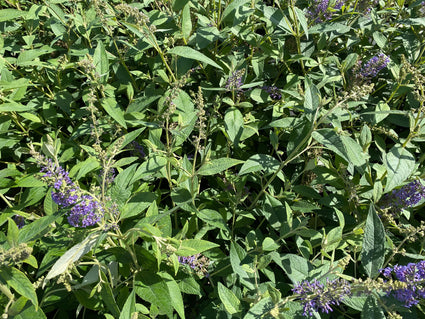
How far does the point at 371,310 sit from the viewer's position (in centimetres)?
205

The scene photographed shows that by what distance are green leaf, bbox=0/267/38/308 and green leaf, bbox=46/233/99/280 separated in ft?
0.56

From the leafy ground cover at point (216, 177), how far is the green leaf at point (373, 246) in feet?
0.04

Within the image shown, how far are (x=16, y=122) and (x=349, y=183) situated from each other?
2772 mm

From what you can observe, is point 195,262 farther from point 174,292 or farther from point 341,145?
point 341,145

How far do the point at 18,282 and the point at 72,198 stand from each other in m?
0.53

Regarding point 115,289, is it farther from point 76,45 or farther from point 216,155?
point 76,45

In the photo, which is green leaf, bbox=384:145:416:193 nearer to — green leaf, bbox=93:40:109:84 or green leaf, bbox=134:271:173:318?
green leaf, bbox=134:271:173:318

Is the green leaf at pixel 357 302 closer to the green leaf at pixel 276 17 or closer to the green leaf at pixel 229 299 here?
the green leaf at pixel 229 299

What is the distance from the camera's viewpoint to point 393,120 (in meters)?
3.16

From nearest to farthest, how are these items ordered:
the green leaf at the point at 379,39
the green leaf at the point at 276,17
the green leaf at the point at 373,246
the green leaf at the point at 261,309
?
the green leaf at the point at 261,309
the green leaf at the point at 373,246
the green leaf at the point at 276,17
the green leaf at the point at 379,39

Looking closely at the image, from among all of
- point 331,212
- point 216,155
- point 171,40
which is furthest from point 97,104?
point 331,212

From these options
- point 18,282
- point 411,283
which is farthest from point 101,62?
point 411,283

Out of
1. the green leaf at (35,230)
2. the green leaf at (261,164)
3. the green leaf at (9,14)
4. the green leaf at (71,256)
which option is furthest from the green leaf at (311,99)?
the green leaf at (9,14)

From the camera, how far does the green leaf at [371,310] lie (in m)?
2.03
